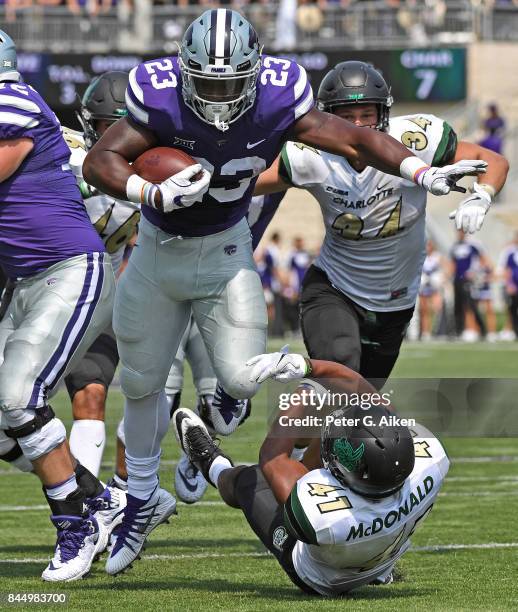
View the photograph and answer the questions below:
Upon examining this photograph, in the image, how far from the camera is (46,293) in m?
5.04

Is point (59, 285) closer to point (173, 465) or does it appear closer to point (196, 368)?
point (196, 368)

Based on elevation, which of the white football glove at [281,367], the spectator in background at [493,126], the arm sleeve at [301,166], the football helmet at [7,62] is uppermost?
the football helmet at [7,62]

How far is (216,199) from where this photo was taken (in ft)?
16.0

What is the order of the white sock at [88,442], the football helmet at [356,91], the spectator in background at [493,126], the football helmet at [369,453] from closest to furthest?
the football helmet at [369,453] < the football helmet at [356,91] < the white sock at [88,442] < the spectator in background at [493,126]

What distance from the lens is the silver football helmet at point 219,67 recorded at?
4574 mm

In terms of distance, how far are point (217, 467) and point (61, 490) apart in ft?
1.93

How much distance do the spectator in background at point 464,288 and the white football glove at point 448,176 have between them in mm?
16208

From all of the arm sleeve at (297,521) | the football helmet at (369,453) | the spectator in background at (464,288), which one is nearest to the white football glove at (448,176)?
the football helmet at (369,453)

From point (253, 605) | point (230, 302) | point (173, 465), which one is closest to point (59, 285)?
point (230, 302)

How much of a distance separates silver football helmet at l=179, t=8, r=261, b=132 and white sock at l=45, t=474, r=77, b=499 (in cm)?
143

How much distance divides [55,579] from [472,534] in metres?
1.94

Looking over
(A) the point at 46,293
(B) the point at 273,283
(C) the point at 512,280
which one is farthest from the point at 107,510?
(B) the point at 273,283

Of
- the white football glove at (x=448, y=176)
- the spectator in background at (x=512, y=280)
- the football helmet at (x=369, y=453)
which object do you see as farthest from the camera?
the spectator in background at (x=512, y=280)

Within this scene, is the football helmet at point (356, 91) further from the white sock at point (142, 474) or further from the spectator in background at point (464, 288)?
the spectator in background at point (464, 288)
